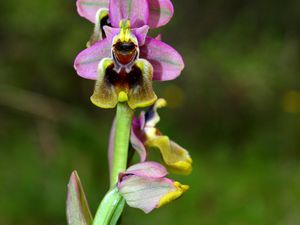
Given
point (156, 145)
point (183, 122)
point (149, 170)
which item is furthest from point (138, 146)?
point (183, 122)

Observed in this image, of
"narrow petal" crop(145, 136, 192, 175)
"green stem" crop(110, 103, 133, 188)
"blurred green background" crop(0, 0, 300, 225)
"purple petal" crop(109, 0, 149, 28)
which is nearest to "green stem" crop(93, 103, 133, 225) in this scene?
"green stem" crop(110, 103, 133, 188)

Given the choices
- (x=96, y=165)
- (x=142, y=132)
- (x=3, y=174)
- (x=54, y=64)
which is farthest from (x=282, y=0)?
(x=142, y=132)

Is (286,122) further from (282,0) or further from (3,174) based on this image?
(3,174)

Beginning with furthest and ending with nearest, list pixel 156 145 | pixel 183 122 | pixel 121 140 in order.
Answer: pixel 183 122, pixel 156 145, pixel 121 140

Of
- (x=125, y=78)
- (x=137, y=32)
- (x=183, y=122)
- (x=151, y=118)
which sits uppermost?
(x=137, y=32)

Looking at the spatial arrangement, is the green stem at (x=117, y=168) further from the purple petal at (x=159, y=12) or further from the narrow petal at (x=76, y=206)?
the purple petal at (x=159, y=12)

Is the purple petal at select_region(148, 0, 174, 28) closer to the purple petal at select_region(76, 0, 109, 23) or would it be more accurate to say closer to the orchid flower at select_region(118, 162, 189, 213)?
the purple petal at select_region(76, 0, 109, 23)

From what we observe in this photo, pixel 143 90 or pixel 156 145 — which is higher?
pixel 143 90

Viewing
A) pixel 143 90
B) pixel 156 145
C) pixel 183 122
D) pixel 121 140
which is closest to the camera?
pixel 143 90

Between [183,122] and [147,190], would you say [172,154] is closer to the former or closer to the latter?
[147,190]
